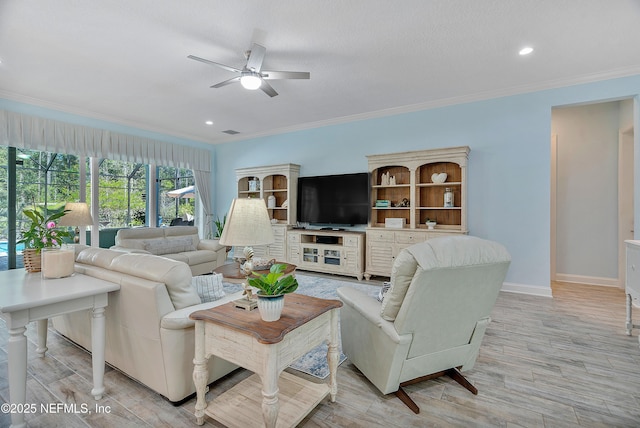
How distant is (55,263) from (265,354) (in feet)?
5.73

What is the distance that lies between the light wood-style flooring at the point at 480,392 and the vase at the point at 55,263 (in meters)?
0.72

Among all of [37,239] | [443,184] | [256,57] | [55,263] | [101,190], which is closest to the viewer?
[55,263]

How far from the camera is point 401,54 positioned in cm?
315

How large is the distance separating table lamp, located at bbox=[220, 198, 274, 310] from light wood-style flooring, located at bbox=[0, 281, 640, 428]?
896 millimetres

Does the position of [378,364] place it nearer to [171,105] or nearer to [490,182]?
[490,182]

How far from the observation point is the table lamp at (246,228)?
1736 millimetres

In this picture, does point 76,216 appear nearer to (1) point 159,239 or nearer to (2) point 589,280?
(1) point 159,239

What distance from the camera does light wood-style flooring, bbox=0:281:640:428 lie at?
1647mm

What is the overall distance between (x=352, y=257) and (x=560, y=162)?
370cm

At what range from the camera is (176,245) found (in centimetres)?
488

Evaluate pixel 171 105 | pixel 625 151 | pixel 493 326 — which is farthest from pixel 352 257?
pixel 625 151

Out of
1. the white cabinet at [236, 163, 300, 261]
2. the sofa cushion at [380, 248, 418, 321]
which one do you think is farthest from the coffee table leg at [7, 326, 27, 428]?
the white cabinet at [236, 163, 300, 261]

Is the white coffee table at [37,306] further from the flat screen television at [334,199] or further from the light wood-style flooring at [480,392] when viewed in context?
the flat screen television at [334,199]

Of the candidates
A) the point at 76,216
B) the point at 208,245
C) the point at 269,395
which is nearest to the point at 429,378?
the point at 269,395
